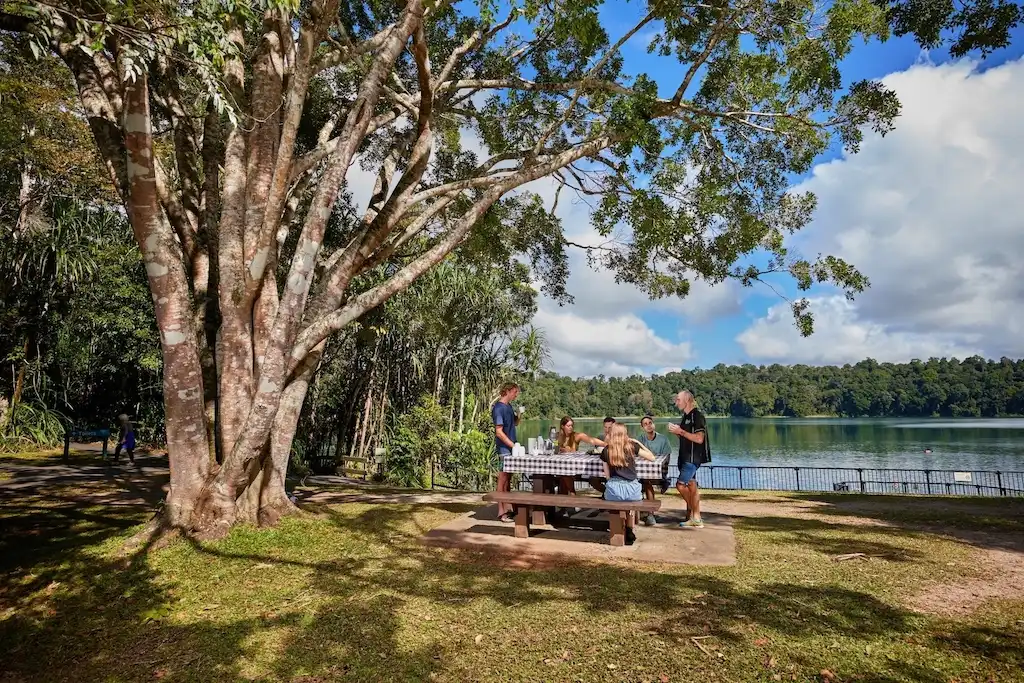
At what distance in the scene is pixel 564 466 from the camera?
6676mm

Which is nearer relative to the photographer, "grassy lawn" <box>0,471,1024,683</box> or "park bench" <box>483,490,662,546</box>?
"grassy lawn" <box>0,471,1024,683</box>

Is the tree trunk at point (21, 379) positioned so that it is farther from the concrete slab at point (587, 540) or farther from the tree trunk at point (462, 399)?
the concrete slab at point (587, 540)

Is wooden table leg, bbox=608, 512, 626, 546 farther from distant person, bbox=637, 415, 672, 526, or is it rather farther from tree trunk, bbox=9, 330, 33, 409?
tree trunk, bbox=9, 330, 33, 409

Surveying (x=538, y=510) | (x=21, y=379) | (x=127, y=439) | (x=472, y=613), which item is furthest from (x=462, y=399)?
(x=472, y=613)

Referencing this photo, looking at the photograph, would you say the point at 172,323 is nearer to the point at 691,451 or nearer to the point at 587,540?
the point at 587,540

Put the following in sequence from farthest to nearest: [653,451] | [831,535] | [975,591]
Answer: [653,451] → [831,535] → [975,591]

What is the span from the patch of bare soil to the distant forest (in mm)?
82723

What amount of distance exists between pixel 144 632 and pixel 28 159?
15.9 meters

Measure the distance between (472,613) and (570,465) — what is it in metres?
2.85

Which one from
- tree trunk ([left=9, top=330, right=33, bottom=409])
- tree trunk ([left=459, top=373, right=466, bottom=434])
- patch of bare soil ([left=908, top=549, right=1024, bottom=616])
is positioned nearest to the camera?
patch of bare soil ([left=908, top=549, right=1024, bottom=616])

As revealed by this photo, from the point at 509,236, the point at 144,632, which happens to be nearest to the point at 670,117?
the point at 509,236

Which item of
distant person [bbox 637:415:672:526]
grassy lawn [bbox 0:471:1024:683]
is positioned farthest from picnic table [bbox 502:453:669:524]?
grassy lawn [bbox 0:471:1024:683]

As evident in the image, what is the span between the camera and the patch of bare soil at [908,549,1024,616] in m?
4.04

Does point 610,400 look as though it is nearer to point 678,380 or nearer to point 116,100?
point 678,380
